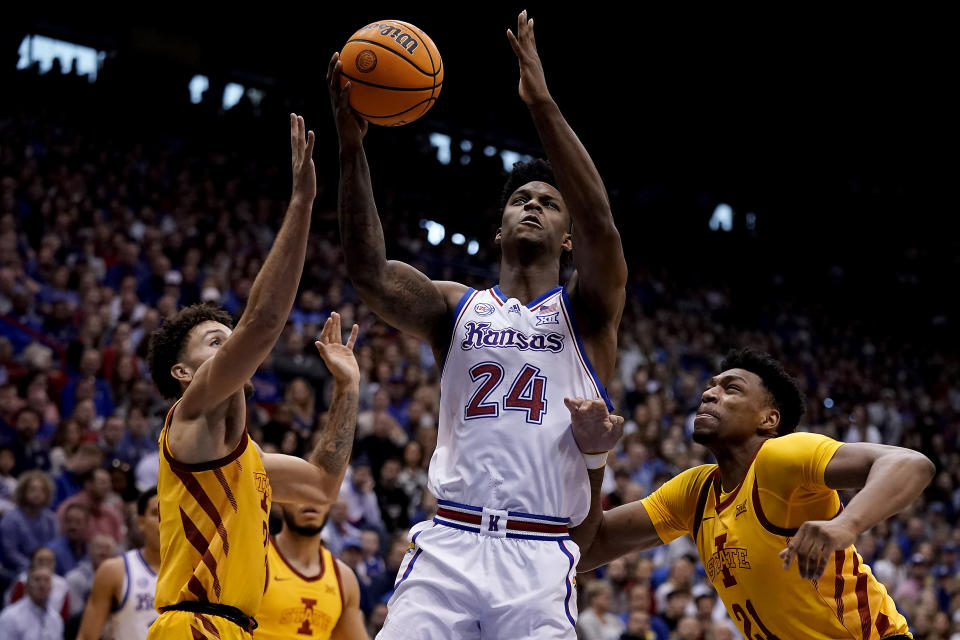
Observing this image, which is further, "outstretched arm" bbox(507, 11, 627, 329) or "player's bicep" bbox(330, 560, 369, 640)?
"player's bicep" bbox(330, 560, 369, 640)

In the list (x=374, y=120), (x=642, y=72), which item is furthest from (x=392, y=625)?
(x=642, y=72)

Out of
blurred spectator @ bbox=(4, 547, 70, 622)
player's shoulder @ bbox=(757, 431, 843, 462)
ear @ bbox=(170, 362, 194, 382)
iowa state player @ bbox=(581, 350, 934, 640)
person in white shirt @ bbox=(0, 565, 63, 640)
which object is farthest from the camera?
blurred spectator @ bbox=(4, 547, 70, 622)

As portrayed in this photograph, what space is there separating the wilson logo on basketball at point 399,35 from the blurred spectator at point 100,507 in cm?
477

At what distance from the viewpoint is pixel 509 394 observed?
364 centimetres

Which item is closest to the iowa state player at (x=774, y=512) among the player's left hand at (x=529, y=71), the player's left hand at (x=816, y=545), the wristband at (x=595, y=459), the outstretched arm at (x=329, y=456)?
the player's left hand at (x=816, y=545)

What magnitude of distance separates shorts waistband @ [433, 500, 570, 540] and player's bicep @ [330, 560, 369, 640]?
2.42 metres

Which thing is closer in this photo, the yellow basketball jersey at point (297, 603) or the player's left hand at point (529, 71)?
the player's left hand at point (529, 71)

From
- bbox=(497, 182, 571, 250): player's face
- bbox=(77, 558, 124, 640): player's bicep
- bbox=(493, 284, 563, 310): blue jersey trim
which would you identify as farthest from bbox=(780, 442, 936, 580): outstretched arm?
bbox=(77, 558, 124, 640): player's bicep

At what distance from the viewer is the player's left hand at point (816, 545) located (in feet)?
10.0

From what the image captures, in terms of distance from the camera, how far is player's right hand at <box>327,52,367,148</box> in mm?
3791

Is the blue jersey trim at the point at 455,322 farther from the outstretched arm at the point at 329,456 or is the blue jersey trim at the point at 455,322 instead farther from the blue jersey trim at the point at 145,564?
the blue jersey trim at the point at 145,564

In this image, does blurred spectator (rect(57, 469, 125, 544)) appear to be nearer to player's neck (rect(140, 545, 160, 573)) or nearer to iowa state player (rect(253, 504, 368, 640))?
player's neck (rect(140, 545, 160, 573))

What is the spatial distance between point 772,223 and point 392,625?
23070 millimetres

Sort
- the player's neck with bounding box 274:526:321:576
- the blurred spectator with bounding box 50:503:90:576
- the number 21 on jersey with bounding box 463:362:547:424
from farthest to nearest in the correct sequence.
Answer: the blurred spectator with bounding box 50:503:90:576
the player's neck with bounding box 274:526:321:576
the number 21 on jersey with bounding box 463:362:547:424
